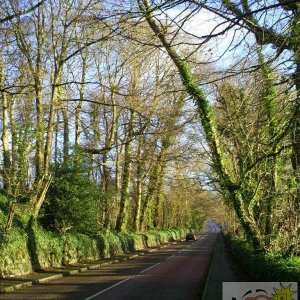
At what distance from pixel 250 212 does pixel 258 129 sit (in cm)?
302

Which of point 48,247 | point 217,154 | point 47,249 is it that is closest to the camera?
point 217,154

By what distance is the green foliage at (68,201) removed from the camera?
24219 millimetres

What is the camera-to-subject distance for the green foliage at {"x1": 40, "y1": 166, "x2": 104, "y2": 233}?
79.5 feet

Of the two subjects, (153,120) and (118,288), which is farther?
(153,120)

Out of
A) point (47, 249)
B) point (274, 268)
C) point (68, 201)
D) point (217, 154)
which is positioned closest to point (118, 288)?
point (217, 154)

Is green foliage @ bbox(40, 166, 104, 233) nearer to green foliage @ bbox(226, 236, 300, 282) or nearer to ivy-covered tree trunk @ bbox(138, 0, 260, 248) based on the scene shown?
ivy-covered tree trunk @ bbox(138, 0, 260, 248)

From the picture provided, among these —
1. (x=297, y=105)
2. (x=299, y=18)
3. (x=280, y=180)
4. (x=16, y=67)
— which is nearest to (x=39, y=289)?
(x=280, y=180)

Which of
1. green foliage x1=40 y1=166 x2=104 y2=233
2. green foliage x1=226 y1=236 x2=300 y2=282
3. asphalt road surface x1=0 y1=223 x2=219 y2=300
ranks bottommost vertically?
asphalt road surface x1=0 y1=223 x2=219 y2=300

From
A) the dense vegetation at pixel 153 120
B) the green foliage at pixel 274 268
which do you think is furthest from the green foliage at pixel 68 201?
the green foliage at pixel 274 268

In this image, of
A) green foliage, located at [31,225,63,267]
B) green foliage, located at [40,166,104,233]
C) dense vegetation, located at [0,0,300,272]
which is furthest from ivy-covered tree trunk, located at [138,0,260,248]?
green foliage, located at [40,166,104,233]

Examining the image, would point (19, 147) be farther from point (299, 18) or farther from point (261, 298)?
point (299, 18)

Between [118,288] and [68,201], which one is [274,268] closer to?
[118,288]

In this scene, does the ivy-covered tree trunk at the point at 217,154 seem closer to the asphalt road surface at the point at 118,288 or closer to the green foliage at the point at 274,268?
the green foliage at the point at 274,268

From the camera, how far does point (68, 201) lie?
24.5 meters
